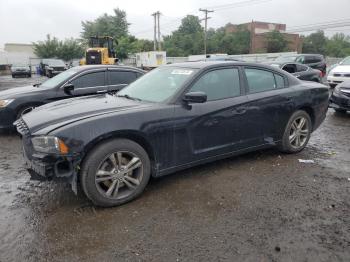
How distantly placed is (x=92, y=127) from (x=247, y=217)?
6.14 feet

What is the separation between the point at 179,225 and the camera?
3160 mm

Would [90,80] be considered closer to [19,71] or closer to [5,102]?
[5,102]

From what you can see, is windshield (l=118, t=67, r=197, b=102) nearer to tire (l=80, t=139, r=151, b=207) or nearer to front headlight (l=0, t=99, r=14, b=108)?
tire (l=80, t=139, r=151, b=207)

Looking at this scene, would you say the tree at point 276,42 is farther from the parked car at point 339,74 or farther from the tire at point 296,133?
the tire at point 296,133

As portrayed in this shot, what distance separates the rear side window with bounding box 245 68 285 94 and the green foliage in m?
50.5

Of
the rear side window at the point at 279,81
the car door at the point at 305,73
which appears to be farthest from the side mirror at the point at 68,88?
the car door at the point at 305,73

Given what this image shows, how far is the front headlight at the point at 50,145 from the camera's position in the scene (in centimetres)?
319

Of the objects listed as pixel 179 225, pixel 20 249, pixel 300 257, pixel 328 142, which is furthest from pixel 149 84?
pixel 328 142

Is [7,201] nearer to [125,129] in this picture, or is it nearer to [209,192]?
[125,129]

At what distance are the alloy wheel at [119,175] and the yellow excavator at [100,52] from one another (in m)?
19.7

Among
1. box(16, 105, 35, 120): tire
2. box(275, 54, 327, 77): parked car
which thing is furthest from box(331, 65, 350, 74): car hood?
box(16, 105, 35, 120): tire

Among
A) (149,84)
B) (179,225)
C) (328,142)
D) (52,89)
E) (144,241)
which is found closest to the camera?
(144,241)

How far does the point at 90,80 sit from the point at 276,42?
59.2 metres

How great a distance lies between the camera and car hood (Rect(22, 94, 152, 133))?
3.48 metres
